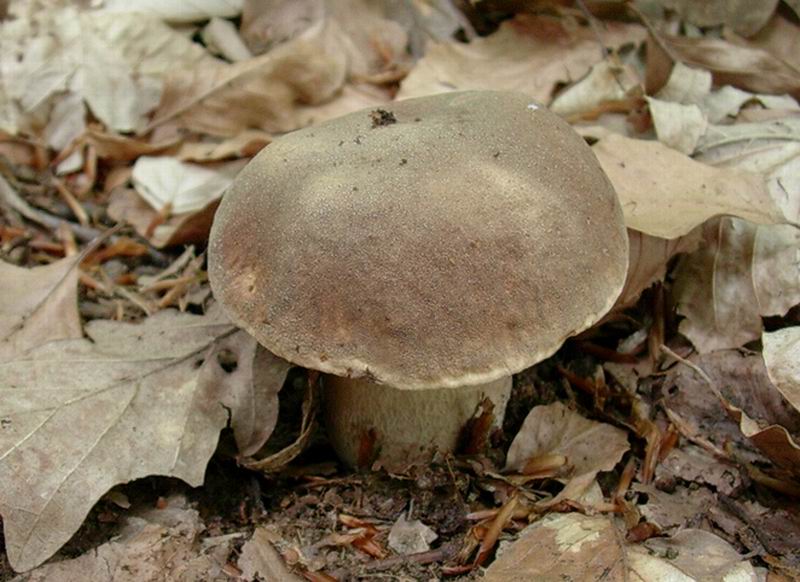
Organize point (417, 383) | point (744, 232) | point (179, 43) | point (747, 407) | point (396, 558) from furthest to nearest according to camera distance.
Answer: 1. point (179, 43)
2. point (744, 232)
3. point (747, 407)
4. point (396, 558)
5. point (417, 383)

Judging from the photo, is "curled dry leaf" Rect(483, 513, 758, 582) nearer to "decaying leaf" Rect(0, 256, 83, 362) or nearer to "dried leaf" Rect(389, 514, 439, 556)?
"dried leaf" Rect(389, 514, 439, 556)

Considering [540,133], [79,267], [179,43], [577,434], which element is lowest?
[577,434]

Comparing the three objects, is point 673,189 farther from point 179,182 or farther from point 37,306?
point 37,306

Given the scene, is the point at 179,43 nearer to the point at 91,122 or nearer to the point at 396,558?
the point at 91,122

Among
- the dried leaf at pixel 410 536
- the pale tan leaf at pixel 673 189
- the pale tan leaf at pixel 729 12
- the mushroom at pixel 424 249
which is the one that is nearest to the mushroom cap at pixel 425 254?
the mushroom at pixel 424 249

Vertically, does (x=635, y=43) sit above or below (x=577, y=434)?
above

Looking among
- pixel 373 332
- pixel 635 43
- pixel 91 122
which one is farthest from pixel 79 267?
pixel 635 43

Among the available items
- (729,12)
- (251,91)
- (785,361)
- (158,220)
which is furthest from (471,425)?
(729,12)
